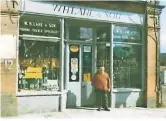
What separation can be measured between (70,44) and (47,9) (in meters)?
1.91

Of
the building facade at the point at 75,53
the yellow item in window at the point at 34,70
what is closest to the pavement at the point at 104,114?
the building facade at the point at 75,53

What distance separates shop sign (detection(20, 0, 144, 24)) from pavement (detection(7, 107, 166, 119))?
3068 mm

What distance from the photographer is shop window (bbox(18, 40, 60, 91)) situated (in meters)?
10.4

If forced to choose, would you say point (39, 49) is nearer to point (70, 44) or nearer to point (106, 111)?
point (70, 44)

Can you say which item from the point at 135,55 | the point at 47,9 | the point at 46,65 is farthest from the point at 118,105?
the point at 47,9

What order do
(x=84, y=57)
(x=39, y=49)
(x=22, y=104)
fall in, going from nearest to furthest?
(x=22, y=104)
(x=39, y=49)
(x=84, y=57)

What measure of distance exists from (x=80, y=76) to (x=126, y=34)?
2280mm

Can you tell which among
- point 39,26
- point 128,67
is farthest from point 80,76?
point 39,26

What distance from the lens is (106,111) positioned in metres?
11.2

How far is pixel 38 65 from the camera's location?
35.3 ft

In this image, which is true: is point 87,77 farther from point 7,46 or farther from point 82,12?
point 7,46

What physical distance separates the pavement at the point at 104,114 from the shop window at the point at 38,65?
2.99ft

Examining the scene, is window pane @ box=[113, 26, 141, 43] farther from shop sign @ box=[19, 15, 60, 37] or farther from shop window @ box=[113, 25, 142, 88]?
shop sign @ box=[19, 15, 60, 37]

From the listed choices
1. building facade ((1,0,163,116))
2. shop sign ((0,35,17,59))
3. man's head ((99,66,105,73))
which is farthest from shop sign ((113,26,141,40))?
shop sign ((0,35,17,59))
